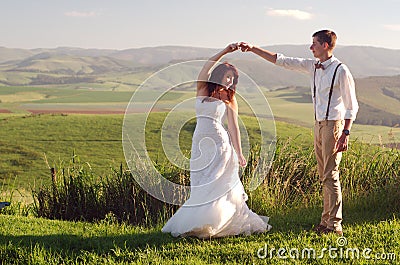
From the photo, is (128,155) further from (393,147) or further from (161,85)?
(393,147)

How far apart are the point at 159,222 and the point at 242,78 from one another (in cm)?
240

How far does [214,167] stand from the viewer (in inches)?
218

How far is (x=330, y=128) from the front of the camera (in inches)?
212

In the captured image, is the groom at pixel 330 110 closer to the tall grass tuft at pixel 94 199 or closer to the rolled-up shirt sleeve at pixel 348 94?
the rolled-up shirt sleeve at pixel 348 94

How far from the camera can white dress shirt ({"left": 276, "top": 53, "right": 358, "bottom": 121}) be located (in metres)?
5.18

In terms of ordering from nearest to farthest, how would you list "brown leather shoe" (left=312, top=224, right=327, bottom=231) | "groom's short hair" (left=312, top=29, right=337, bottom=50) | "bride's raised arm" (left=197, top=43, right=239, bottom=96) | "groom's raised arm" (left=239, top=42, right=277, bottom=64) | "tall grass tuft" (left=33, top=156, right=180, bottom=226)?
1. "groom's short hair" (left=312, top=29, right=337, bottom=50)
2. "bride's raised arm" (left=197, top=43, right=239, bottom=96)
3. "brown leather shoe" (left=312, top=224, right=327, bottom=231)
4. "groom's raised arm" (left=239, top=42, right=277, bottom=64)
5. "tall grass tuft" (left=33, top=156, right=180, bottom=226)

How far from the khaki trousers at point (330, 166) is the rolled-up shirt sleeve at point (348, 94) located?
238 mm

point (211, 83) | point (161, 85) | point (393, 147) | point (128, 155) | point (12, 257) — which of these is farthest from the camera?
point (393, 147)

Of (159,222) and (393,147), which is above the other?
(393,147)

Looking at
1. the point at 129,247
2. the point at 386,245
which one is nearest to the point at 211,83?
the point at 129,247

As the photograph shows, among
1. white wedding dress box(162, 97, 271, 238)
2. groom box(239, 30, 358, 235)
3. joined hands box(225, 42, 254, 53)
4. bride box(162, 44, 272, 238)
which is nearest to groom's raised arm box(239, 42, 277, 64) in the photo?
joined hands box(225, 42, 254, 53)

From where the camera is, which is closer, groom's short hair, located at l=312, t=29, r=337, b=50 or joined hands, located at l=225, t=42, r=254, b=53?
groom's short hair, located at l=312, t=29, r=337, b=50

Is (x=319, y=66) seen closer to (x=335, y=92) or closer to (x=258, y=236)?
(x=335, y=92)

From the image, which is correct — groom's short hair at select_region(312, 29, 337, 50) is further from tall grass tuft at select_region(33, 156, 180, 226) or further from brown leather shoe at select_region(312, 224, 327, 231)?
tall grass tuft at select_region(33, 156, 180, 226)
